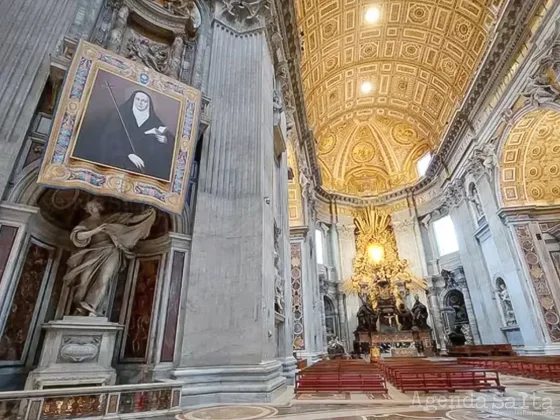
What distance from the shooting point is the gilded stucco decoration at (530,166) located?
11852 millimetres

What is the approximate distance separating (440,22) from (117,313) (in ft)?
56.9

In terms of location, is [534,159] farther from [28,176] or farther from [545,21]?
[28,176]

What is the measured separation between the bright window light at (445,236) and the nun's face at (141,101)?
Result: 17.8m

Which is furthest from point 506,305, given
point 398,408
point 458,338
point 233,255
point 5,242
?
point 5,242

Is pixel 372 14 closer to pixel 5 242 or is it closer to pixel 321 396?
pixel 321 396

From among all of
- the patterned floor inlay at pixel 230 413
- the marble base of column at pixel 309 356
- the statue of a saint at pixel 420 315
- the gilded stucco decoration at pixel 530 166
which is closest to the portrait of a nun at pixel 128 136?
the patterned floor inlay at pixel 230 413

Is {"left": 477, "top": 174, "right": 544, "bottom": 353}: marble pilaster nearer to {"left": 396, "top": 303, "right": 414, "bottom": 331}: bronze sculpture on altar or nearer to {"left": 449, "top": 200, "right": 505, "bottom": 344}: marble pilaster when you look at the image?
{"left": 449, "top": 200, "right": 505, "bottom": 344}: marble pilaster

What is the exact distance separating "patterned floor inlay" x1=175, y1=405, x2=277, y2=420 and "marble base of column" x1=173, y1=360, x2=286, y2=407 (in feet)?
0.95

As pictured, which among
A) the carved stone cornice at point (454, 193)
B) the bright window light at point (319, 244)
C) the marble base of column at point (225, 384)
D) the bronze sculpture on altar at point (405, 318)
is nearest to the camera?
the marble base of column at point (225, 384)

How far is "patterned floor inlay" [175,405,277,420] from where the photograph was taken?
10.4ft

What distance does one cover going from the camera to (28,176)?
4.14 metres

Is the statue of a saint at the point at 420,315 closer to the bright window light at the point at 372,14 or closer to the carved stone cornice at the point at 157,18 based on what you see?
the bright window light at the point at 372,14

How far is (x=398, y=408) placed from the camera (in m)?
3.50

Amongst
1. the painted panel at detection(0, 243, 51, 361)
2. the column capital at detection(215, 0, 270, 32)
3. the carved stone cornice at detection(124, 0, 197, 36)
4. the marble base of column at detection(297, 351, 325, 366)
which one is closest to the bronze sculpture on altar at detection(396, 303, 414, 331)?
the marble base of column at detection(297, 351, 325, 366)
